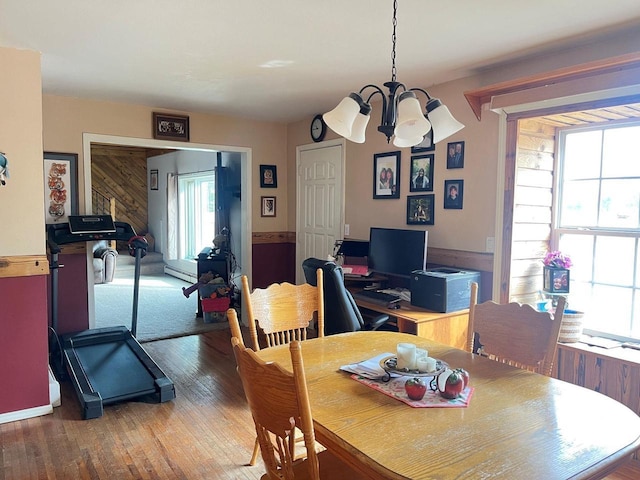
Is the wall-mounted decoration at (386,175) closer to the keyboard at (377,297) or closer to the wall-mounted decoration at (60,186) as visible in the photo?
the keyboard at (377,297)

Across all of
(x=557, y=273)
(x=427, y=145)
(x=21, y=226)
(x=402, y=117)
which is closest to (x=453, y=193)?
(x=427, y=145)

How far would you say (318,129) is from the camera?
4961mm

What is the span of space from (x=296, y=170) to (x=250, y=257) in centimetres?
114

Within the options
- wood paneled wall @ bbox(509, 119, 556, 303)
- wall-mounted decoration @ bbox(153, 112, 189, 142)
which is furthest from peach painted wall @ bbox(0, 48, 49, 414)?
wood paneled wall @ bbox(509, 119, 556, 303)

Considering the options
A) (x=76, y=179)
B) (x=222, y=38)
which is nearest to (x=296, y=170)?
(x=76, y=179)

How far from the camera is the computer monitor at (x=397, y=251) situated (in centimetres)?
357

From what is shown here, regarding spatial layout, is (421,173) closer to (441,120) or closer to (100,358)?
(441,120)

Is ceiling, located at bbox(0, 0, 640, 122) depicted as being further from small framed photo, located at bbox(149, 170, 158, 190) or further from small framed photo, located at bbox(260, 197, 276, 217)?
small framed photo, located at bbox(149, 170, 158, 190)

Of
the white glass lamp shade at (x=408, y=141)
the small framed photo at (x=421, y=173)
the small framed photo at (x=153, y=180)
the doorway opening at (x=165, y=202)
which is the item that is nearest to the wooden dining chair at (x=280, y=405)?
the white glass lamp shade at (x=408, y=141)

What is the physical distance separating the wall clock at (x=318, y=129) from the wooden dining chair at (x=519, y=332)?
3.09 m

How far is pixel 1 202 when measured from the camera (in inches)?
113

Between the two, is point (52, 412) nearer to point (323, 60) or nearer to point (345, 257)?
point (345, 257)

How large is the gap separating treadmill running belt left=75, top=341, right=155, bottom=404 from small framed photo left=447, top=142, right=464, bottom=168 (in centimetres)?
275

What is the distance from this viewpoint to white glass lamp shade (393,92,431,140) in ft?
5.66
